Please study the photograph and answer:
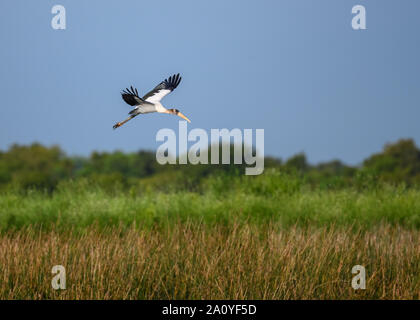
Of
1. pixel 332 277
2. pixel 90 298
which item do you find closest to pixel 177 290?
pixel 90 298

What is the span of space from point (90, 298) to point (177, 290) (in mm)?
924

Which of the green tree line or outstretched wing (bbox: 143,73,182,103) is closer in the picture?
outstretched wing (bbox: 143,73,182,103)

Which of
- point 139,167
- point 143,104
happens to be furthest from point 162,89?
point 139,167

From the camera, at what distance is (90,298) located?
476 cm

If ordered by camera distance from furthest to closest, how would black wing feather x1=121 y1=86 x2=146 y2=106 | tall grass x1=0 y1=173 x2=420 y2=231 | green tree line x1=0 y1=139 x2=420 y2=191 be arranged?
green tree line x1=0 y1=139 x2=420 y2=191 → tall grass x1=0 y1=173 x2=420 y2=231 → black wing feather x1=121 y1=86 x2=146 y2=106

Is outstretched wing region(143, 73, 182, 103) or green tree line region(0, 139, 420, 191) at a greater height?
outstretched wing region(143, 73, 182, 103)

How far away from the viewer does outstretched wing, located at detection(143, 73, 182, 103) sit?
17.6 ft

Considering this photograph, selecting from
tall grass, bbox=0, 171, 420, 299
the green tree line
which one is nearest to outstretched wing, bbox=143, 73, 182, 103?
tall grass, bbox=0, 171, 420, 299

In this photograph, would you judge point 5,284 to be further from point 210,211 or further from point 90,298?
point 210,211

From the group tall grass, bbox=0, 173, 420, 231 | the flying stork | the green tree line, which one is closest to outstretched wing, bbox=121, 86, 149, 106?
the flying stork

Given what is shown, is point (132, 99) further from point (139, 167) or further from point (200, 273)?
point (139, 167)

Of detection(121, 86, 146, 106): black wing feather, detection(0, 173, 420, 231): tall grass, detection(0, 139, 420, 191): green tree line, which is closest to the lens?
detection(121, 86, 146, 106): black wing feather

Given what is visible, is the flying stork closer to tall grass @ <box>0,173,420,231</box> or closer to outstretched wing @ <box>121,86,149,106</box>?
outstretched wing @ <box>121,86,149,106</box>

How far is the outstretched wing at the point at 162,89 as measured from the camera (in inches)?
211
